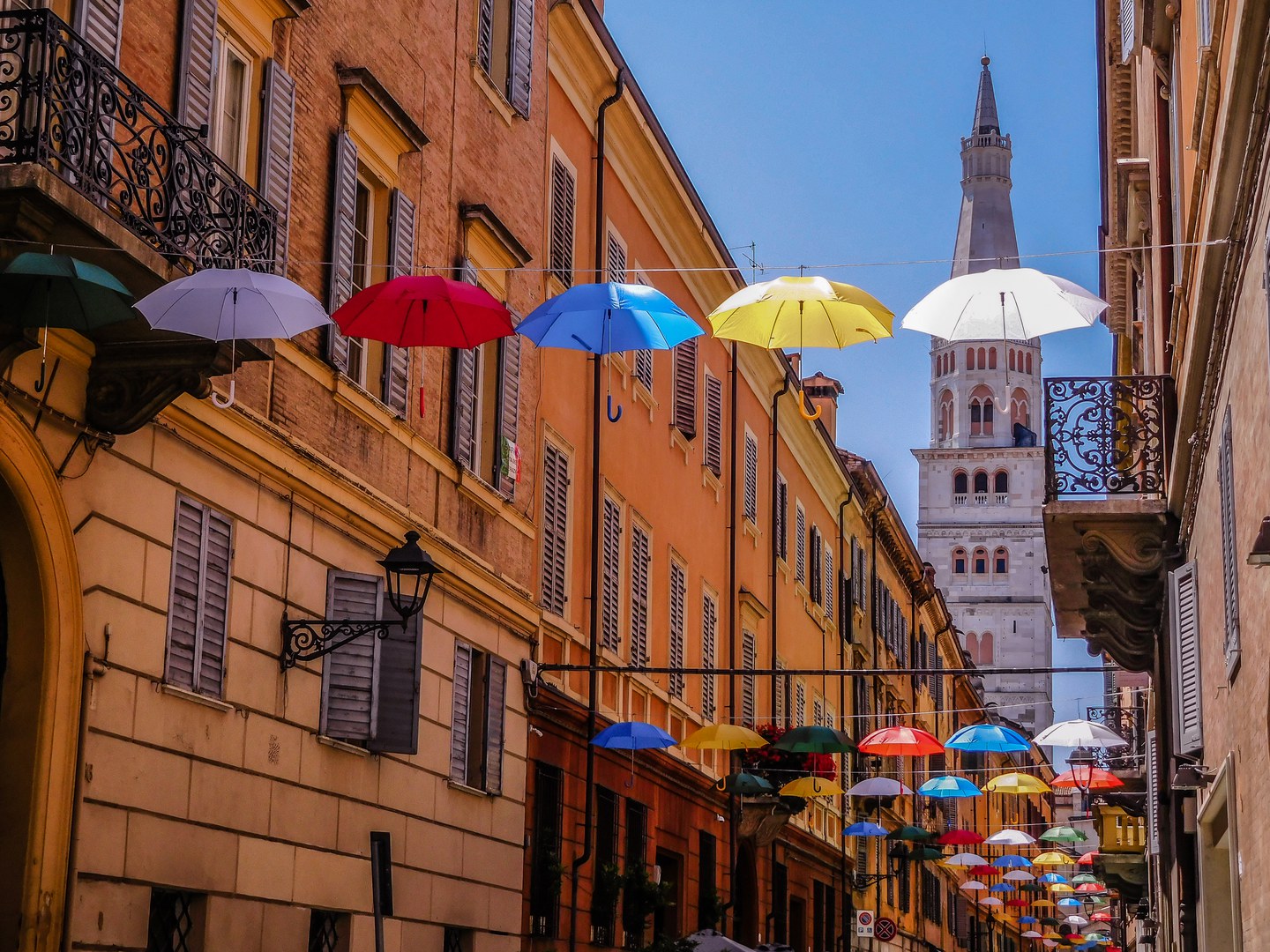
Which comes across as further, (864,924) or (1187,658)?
(864,924)

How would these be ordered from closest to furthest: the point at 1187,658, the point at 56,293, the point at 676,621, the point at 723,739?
the point at 56,293
the point at 1187,658
the point at 723,739
the point at 676,621

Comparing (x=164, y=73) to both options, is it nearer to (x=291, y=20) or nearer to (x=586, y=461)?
(x=291, y=20)

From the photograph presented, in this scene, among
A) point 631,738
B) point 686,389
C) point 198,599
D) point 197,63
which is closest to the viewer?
point 198,599

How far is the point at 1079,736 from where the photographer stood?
29984 mm

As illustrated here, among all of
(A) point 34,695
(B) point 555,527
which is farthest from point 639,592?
(A) point 34,695

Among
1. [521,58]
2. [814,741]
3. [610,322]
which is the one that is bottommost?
[814,741]

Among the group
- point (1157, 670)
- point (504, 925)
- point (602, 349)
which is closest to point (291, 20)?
point (602, 349)

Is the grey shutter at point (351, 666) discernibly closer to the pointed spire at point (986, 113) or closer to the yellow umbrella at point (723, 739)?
the yellow umbrella at point (723, 739)

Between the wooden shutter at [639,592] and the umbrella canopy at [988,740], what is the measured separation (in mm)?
4752

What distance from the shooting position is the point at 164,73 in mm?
12891

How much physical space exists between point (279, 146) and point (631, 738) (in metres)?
9.82

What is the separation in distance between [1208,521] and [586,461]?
11129 mm

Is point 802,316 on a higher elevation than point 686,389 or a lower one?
lower

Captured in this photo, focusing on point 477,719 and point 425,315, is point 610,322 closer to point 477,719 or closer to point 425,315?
point 425,315
